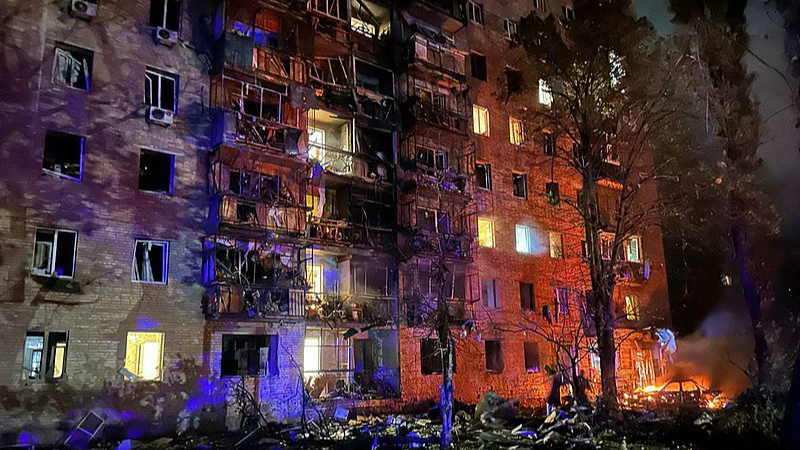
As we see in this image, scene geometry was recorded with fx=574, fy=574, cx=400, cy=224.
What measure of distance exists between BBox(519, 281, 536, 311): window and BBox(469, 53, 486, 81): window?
38.3 feet

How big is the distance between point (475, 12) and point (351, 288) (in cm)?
1787

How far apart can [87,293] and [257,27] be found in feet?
41.6

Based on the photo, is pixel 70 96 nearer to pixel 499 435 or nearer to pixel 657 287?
pixel 499 435

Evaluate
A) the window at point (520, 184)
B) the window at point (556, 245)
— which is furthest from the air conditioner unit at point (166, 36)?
the window at point (556, 245)

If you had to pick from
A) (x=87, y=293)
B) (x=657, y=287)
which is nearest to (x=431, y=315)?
(x=87, y=293)

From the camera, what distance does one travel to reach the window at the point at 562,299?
31.6 m

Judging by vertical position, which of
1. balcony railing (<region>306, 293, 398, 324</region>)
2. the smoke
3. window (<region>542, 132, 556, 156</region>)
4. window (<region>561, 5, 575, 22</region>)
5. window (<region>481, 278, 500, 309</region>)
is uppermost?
window (<region>561, 5, 575, 22</region>)

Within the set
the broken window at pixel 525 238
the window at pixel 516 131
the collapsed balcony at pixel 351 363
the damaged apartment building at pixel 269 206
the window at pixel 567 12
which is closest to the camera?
the damaged apartment building at pixel 269 206

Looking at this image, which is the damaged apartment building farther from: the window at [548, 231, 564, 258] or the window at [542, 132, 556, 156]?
the window at [542, 132, 556, 156]

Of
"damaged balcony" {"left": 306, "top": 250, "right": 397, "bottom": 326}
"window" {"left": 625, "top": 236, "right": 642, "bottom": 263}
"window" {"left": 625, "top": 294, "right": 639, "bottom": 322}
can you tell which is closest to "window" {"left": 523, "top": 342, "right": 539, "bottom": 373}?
"window" {"left": 625, "top": 294, "right": 639, "bottom": 322}

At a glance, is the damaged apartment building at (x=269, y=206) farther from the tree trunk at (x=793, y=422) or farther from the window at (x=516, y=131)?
the tree trunk at (x=793, y=422)

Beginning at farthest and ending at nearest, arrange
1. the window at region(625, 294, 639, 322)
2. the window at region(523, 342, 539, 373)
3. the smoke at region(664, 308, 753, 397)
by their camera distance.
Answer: the window at region(625, 294, 639, 322)
the smoke at region(664, 308, 753, 397)
the window at region(523, 342, 539, 373)

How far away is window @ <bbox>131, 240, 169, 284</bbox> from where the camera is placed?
64.7 feet

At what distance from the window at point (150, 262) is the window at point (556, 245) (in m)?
20.7
